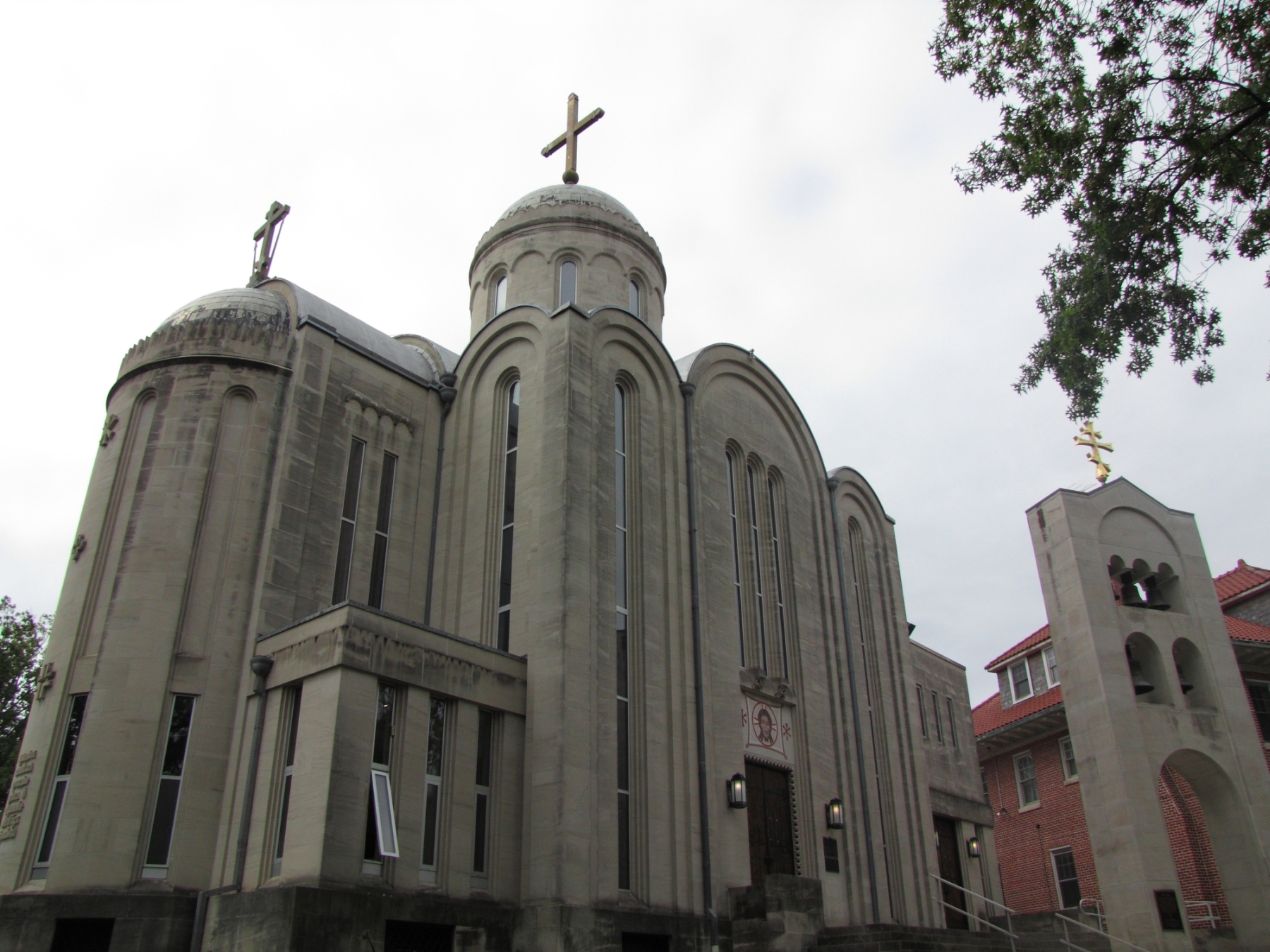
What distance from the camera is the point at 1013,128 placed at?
11.1 m

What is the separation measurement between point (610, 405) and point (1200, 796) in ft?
44.9

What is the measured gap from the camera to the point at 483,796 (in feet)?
52.2

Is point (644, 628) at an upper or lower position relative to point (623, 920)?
upper

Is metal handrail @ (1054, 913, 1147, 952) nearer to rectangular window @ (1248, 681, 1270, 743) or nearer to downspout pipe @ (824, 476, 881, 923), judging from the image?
downspout pipe @ (824, 476, 881, 923)

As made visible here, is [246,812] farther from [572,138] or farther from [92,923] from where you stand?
[572,138]

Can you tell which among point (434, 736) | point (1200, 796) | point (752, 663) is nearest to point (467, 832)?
point (434, 736)

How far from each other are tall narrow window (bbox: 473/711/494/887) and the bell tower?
10.5 metres

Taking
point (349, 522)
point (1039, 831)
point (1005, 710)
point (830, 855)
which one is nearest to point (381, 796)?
point (349, 522)

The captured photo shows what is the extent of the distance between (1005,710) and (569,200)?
23.5m

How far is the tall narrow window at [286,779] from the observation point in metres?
14.4

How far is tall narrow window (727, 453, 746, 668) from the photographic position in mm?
21781

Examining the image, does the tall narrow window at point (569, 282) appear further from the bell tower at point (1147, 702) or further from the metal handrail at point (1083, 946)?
the metal handrail at point (1083, 946)

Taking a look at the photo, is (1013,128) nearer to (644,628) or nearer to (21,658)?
(644,628)

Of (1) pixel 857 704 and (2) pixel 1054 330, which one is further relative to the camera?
(1) pixel 857 704
